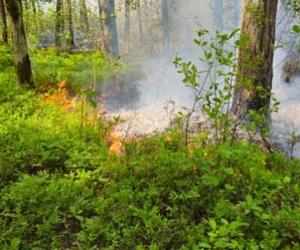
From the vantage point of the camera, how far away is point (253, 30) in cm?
666

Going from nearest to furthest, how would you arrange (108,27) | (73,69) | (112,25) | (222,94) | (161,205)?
1. (161,205)
2. (222,94)
3. (73,69)
4. (108,27)
5. (112,25)

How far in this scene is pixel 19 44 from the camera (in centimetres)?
826

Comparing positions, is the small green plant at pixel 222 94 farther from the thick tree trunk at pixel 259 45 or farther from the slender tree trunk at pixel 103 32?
the slender tree trunk at pixel 103 32

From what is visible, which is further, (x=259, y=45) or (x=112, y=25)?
(x=112, y=25)

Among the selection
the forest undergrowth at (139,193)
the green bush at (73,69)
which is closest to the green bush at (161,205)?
the forest undergrowth at (139,193)

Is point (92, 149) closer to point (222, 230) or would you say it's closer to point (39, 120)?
point (39, 120)

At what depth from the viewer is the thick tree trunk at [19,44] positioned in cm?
799

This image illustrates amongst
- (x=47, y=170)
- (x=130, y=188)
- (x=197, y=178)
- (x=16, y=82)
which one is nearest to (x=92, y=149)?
(x=47, y=170)

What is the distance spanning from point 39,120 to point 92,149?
5.16 ft

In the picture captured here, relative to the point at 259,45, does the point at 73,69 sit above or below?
below

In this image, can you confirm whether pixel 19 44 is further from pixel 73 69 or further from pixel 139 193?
pixel 139 193

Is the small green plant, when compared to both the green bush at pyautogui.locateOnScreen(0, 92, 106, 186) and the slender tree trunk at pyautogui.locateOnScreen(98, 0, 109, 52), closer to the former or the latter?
the green bush at pyautogui.locateOnScreen(0, 92, 106, 186)

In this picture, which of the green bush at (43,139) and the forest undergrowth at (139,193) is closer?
the forest undergrowth at (139,193)

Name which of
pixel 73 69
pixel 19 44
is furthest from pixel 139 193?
pixel 73 69
